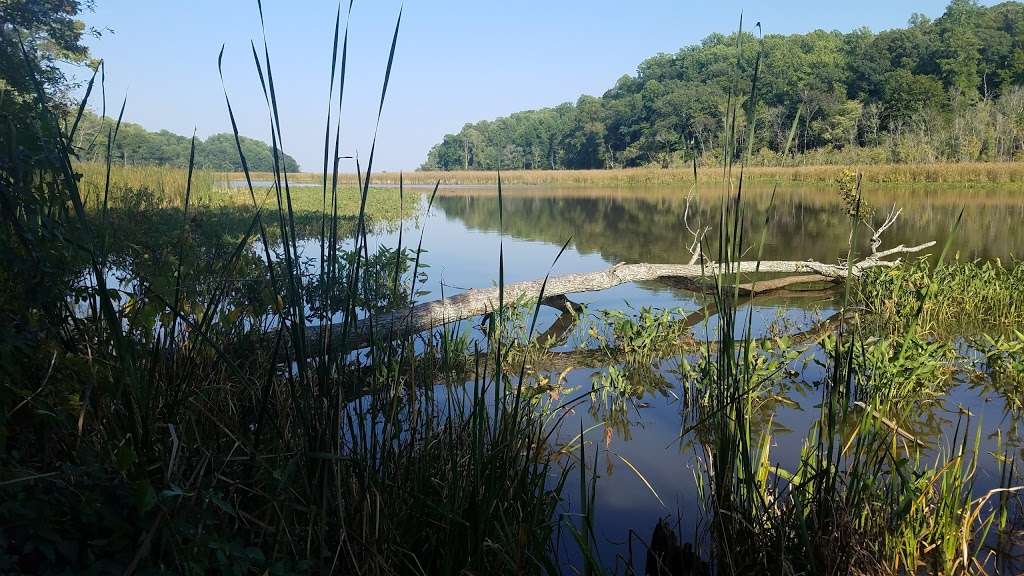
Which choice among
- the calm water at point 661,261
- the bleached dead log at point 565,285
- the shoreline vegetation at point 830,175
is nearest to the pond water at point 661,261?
the calm water at point 661,261

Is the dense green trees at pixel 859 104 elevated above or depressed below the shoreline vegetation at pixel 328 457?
above

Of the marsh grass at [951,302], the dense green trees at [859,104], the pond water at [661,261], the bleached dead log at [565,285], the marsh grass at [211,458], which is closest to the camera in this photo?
the marsh grass at [211,458]

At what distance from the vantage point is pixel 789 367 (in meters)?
4.83

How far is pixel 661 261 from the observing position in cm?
1084

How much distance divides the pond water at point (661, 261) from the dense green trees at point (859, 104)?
5260 mm

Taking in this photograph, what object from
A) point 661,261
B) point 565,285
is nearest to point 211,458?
point 565,285

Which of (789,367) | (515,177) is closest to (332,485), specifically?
(789,367)

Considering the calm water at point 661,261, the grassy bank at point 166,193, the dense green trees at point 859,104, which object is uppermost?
the dense green trees at point 859,104

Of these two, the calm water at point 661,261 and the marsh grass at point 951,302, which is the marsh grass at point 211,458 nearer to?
the calm water at point 661,261

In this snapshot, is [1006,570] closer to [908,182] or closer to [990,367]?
[990,367]

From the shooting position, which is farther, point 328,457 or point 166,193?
point 166,193

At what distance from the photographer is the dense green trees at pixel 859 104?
32656mm

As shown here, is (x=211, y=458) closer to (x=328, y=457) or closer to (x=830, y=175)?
(x=328, y=457)

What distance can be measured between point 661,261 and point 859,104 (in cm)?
3989
